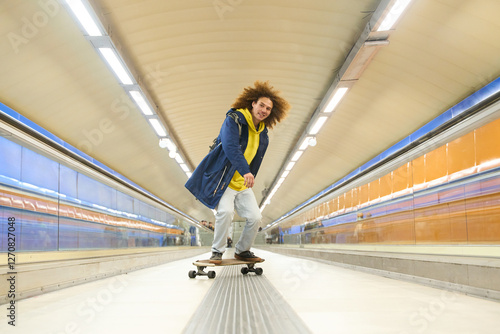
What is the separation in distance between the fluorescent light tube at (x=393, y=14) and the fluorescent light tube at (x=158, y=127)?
522 centimetres

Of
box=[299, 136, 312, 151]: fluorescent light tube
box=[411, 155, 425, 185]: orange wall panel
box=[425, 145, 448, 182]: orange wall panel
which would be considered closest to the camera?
box=[425, 145, 448, 182]: orange wall panel

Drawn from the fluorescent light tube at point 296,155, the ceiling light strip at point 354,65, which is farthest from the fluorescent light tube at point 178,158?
the ceiling light strip at point 354,65

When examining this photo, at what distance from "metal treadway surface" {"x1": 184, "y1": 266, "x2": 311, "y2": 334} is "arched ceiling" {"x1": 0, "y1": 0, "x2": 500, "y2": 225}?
3386mm

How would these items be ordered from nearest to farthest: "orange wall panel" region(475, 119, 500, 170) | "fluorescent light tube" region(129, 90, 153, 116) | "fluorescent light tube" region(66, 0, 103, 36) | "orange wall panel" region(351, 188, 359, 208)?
"fluorescent light tube" region(66, 0, 103, 36) < "orange wall panel" region(475, 119, 500, 170) < "fluorescent light tube" region(129, 90, 153, 116) < "orange wall panel" region(351, 188, 359, 208)

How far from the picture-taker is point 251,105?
5.25 m

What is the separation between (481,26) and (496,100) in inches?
40.0

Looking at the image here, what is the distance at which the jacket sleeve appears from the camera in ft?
15.3

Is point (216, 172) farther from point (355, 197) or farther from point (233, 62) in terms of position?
point (355, 197)

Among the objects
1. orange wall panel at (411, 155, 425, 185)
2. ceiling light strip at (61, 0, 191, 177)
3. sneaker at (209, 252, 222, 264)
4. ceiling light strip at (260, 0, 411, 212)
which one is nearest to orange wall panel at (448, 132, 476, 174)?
orange wall panel at (411, 155, 425, 185)

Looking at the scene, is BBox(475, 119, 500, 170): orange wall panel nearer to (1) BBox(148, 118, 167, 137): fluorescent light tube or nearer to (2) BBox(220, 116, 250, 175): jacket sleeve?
(2) BBox(220, 116, 250, 175): jacket sleeve

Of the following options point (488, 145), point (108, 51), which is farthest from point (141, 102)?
point (488, 145)

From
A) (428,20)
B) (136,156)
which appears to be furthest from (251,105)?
(136,156)

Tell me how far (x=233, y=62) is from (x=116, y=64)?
209cm

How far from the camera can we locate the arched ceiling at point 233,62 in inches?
209
